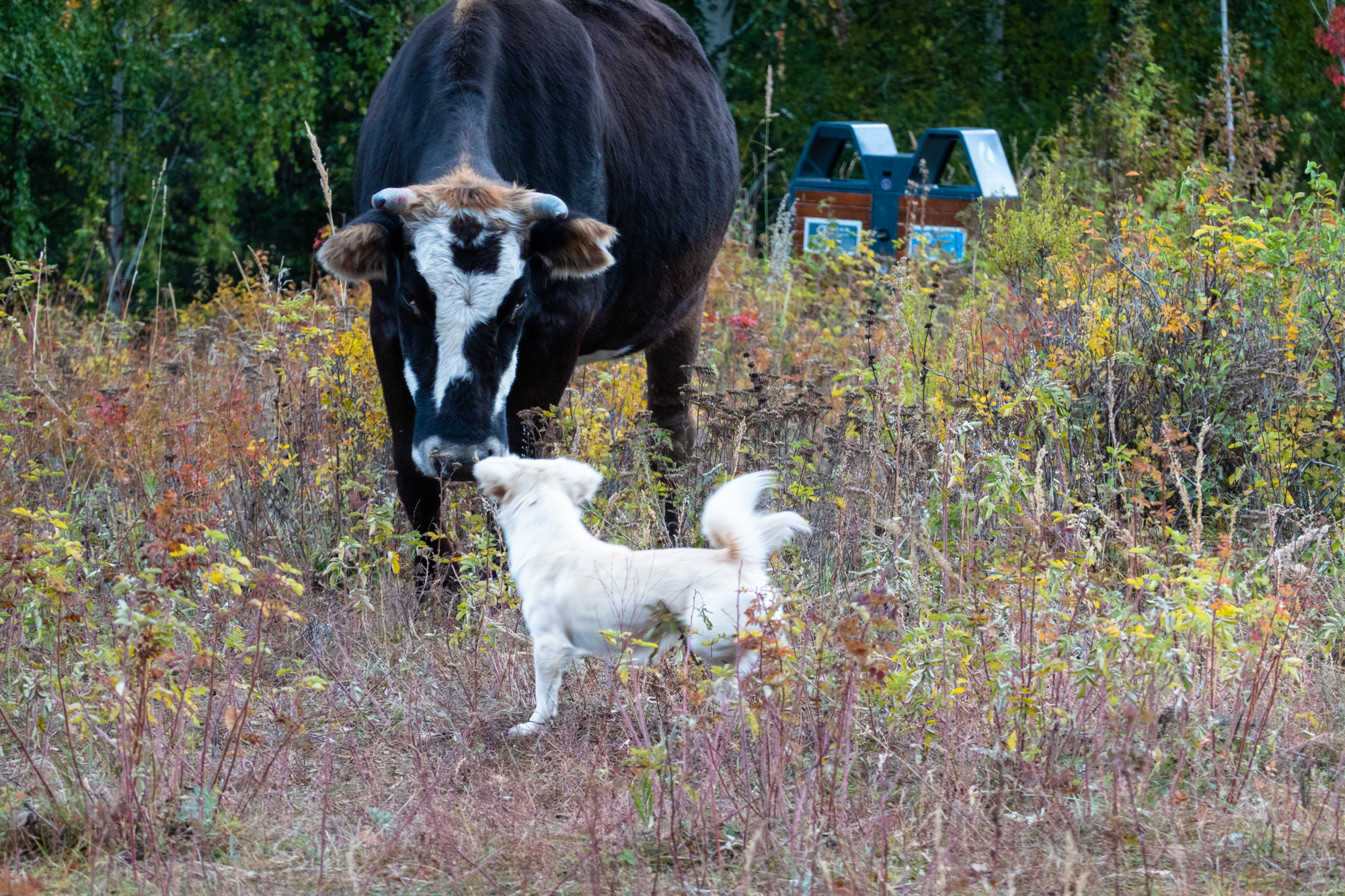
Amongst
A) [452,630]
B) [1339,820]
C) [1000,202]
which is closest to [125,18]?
[1000,202]

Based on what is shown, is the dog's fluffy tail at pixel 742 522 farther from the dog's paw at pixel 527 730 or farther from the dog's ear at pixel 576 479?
the dog's paw at pixel 527 730

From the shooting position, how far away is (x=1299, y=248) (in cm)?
546

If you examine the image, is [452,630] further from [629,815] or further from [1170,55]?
[1170,55]

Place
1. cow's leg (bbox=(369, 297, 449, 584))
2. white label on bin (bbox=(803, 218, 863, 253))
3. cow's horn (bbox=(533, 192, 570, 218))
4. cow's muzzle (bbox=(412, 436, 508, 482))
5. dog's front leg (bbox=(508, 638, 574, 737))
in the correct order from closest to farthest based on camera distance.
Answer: dog's front leg (bbox=(508, 638, 574, 737)) → cow's muzzle (bbox=(412, 436, 508, 482)) → cow's horn (bbox=(533, 192, 570, 218)) → cow's leg (bbox=(369, 297, 449, 584)) → white label on bin (bbox=(803, 218, 863, 253))

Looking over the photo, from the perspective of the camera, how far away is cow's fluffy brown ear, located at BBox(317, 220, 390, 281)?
14.2 ft

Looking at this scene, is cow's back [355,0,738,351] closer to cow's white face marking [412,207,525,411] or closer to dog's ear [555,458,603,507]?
cow's white face marking [412,207,525,411]

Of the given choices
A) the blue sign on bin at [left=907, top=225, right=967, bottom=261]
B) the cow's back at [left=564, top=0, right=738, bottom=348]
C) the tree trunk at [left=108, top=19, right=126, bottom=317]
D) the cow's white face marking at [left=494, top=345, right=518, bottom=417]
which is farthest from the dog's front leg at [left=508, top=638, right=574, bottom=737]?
the tree trunk at [left=108, top=19, right=126, bottom=317]

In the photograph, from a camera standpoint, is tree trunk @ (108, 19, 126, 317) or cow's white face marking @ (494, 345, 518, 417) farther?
tree trunk @ (108, 19, 126, 317)

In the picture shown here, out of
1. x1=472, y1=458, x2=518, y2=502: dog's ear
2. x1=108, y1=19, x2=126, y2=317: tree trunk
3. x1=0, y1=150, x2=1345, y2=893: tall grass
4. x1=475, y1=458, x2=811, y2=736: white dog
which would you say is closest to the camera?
x1=0, y1=150, x2=1345, y2=893: tall grass

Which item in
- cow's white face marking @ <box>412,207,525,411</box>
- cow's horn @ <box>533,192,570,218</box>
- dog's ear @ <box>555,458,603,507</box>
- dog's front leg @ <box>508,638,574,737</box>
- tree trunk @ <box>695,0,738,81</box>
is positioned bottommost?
dog's front leg @ <box>508,638,574,737</box>

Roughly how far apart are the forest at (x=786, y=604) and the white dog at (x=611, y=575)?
0.13m

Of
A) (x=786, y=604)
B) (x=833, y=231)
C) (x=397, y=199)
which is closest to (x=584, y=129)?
(x=397, y=199)

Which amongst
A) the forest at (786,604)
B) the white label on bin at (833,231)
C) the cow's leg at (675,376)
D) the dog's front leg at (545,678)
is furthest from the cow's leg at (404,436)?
the white label on bin at (833,231)

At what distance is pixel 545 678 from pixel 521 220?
163 cm
